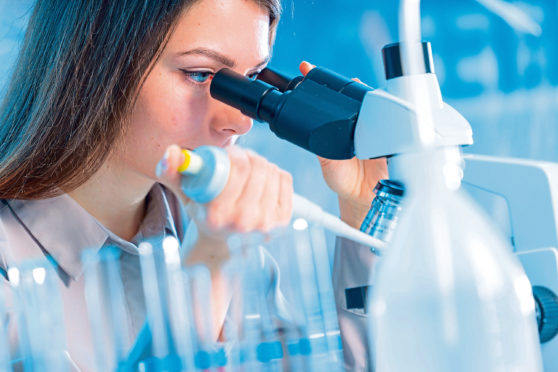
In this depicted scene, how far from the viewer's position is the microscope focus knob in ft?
2.05

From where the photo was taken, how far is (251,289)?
74cm

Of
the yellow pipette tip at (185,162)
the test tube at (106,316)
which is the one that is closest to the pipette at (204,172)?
the yellow pipette tip at (185,162)

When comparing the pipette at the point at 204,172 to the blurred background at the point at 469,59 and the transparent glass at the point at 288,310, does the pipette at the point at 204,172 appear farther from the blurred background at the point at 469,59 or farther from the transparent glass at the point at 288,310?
the blurred background at the point at 469,59

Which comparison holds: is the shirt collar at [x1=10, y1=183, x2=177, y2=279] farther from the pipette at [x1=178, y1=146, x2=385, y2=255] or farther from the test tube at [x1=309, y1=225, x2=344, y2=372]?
the pipette at [x1=178, y1=146, x2=385, y2=255]

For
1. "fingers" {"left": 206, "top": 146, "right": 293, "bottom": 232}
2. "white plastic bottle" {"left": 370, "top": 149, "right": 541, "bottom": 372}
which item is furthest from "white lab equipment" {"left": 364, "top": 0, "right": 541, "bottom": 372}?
"fingers" {"left": 206, "top": 146, "right": 293, "bottom": 232}

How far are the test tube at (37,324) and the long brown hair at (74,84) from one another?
13.8 inches

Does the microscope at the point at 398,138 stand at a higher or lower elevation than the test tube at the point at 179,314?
higher

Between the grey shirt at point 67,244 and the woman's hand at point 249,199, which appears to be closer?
the woman's hand at point 249,199

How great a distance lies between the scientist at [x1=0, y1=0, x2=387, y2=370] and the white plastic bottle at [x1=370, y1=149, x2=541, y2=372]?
0.82 feet

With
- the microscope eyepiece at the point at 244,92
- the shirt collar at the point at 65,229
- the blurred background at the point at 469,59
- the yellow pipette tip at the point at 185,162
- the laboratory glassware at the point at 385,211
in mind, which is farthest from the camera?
the blurred background at the point at 469,59

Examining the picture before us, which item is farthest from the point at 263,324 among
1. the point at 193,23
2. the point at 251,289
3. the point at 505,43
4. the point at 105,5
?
the point at 505,43

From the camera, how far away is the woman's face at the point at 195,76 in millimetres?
876

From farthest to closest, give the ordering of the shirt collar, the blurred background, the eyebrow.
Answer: the blurred background → the shirt collar → the eyebrow

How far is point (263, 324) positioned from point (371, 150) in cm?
27
